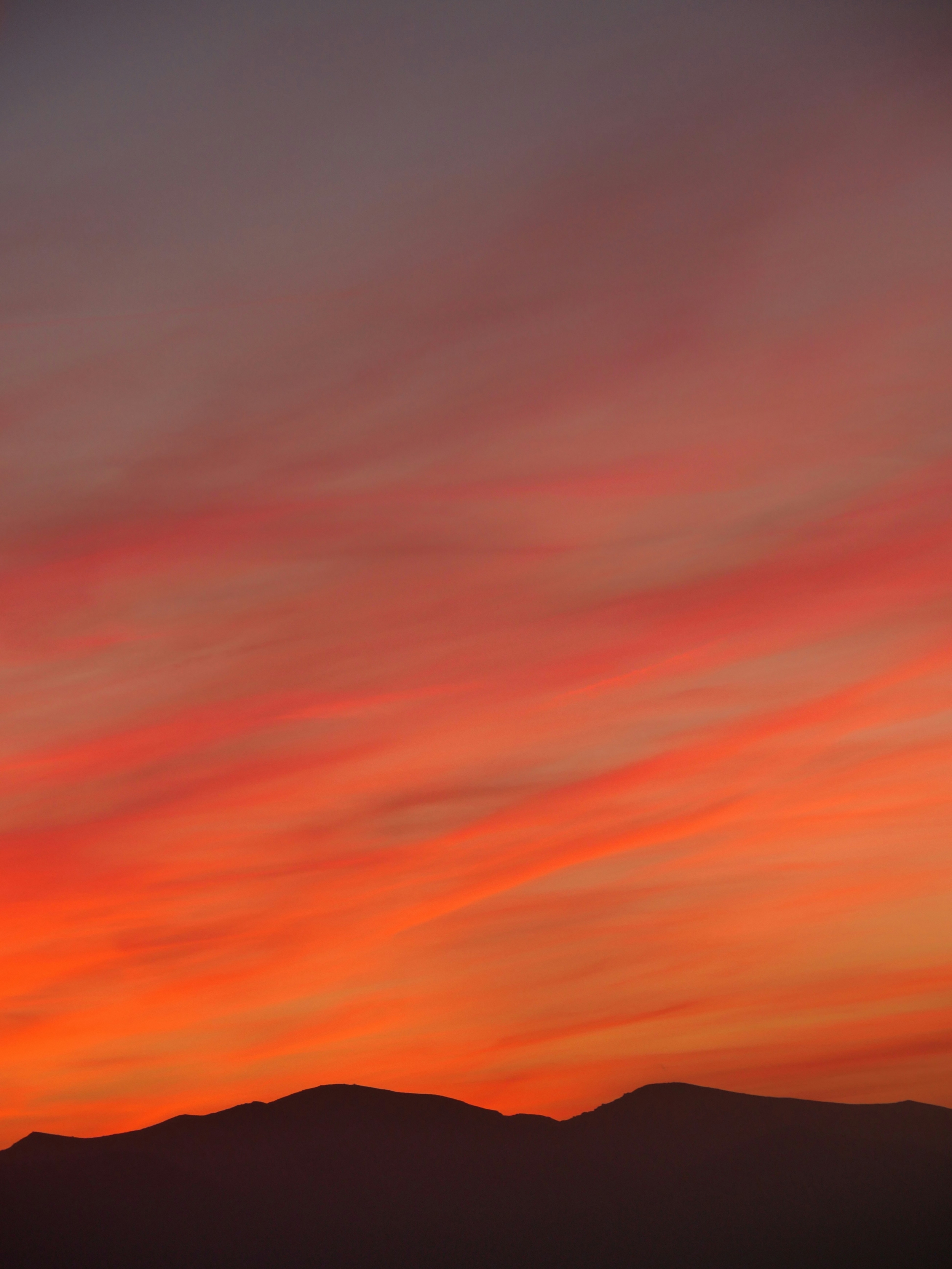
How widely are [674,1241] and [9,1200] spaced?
37258 millimetres

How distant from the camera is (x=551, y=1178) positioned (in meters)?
66.6

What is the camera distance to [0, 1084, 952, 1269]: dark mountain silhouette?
59531 mm

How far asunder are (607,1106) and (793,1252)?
50.3 feet

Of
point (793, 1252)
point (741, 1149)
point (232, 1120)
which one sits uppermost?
point (232, 1120)

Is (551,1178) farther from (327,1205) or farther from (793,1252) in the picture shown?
(327,1205)

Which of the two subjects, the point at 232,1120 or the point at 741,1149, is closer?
the point at 741,1149

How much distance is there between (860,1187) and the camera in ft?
200

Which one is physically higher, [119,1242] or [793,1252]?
[119,1242]

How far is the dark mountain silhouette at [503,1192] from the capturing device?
5953 cm

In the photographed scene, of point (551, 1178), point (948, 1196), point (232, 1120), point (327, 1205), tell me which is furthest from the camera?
point (327, 1205)

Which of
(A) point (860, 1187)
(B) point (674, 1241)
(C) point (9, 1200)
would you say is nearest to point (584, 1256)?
(B) point (674, 1241)

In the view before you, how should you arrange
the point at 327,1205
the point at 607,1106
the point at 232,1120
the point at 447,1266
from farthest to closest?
the point at 327,1205, the point at 232,1120, the point at 607,1106, the point at 447,1266

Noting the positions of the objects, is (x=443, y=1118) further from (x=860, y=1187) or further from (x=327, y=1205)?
(x=860, y=1187)

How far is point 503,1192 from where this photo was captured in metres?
68.8
